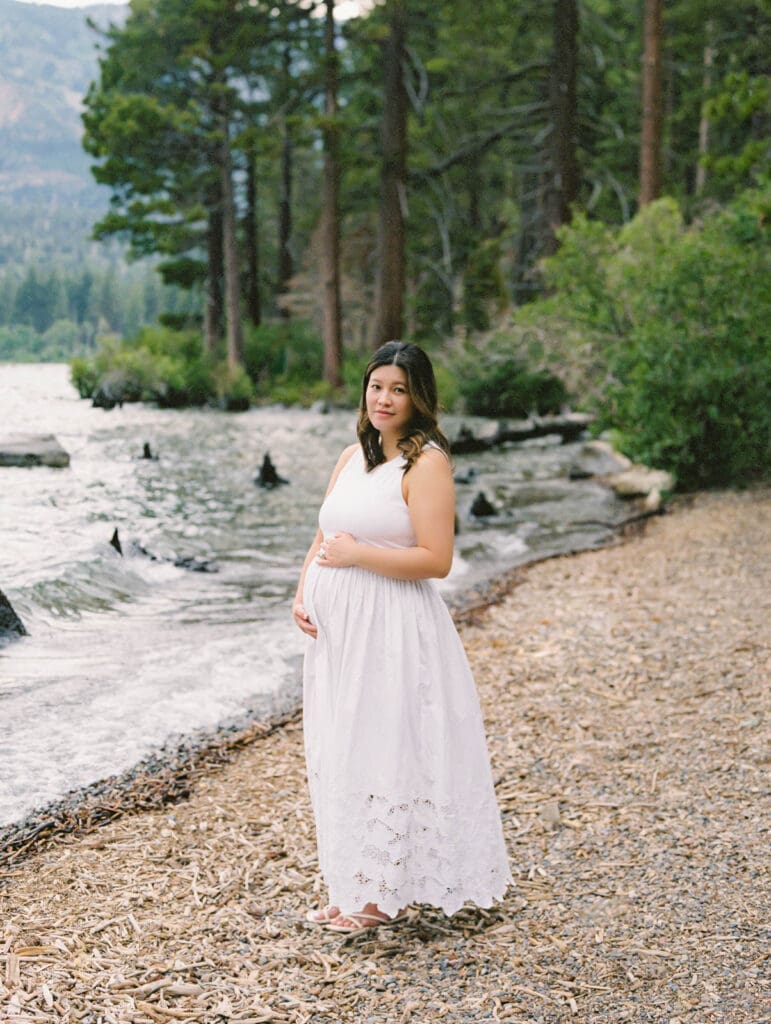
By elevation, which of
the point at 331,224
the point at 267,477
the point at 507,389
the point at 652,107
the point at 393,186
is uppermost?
the point at 652,107

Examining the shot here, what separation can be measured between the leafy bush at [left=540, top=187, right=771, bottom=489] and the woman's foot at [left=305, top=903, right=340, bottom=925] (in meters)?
8.86

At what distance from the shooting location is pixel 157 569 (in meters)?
9.73

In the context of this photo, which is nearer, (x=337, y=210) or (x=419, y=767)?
(x=419, y=767)

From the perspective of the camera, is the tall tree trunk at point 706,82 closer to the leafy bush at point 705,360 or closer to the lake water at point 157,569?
the lake water at point 157,569

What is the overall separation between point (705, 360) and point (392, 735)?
9122 millimetres

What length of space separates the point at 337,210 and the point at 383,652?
1028 inches

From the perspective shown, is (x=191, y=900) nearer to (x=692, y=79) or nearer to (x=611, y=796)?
(x=611, y=796)

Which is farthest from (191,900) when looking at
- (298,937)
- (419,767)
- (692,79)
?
(692,79)

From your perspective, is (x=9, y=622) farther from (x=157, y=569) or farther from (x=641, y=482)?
(x=641, y=482)

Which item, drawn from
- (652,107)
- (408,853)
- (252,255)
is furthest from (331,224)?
(408,853)

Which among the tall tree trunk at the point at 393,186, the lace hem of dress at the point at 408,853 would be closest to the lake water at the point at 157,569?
the lace hem of dress at the point at 408,853

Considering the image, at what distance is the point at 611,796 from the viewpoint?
14.3ft

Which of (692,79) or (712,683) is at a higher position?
(692,79)

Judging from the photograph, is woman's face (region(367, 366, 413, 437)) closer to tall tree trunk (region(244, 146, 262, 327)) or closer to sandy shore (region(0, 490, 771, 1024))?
sandy shore (region(0, 490, 771, 1024))
